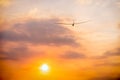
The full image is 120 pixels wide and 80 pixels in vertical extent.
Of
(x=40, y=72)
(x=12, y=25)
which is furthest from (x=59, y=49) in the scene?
(x=12, y=25)

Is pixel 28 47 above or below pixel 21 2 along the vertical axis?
below

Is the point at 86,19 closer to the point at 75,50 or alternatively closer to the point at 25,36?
the point at 75,50

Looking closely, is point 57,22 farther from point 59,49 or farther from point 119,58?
point 119,58

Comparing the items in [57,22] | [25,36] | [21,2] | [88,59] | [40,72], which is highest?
[21,2]

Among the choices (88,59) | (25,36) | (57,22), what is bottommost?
(88,59)

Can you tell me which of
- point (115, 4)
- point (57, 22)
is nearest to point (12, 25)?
point (57, 22)

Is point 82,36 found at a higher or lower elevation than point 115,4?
lower

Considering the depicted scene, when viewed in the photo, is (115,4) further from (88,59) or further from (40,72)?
(40,72)

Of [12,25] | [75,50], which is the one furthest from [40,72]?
[12,25]
